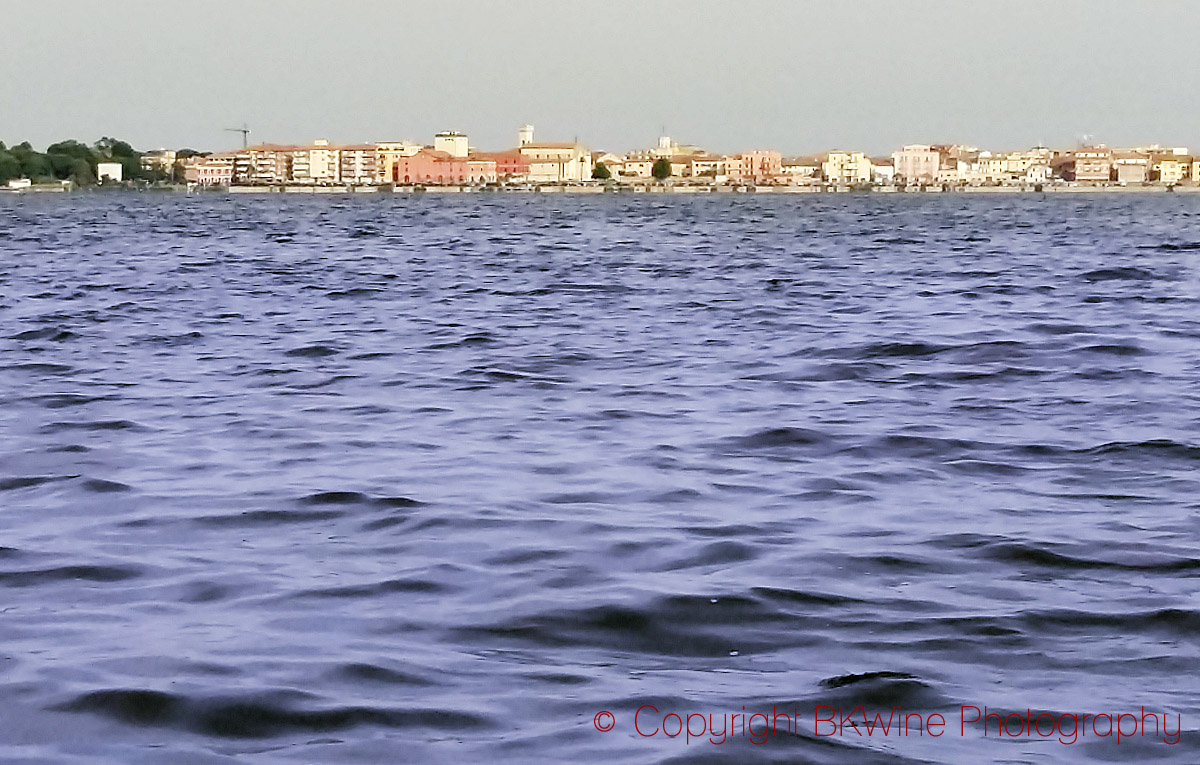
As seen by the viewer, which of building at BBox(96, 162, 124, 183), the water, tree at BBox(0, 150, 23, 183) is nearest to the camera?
the water

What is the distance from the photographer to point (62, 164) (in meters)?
183

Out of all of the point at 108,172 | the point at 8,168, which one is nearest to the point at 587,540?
the point at 8,168

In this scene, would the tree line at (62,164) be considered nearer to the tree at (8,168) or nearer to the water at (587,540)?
the tree at (8,168)

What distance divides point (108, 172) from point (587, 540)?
627 ft

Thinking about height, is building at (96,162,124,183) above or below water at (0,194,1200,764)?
below

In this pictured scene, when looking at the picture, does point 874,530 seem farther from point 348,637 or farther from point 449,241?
point 449,241

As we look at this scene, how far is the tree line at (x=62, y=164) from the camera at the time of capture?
173750 millimetres

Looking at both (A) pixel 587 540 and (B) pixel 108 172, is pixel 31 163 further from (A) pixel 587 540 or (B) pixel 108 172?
(A) pixel 587 540

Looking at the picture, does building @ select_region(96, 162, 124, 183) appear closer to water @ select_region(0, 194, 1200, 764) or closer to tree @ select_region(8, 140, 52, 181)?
tree @ select_region(8, 140, 52, 181)

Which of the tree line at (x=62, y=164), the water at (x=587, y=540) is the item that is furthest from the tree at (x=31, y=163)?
the water at (x=587, y=540)

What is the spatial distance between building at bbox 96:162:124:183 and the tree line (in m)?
0.53

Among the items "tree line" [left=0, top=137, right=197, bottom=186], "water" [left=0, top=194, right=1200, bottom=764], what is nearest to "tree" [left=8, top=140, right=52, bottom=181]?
"tree line" [left=0, top=137, right=197, bottom=186]

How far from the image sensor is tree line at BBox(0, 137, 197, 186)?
17375 cm

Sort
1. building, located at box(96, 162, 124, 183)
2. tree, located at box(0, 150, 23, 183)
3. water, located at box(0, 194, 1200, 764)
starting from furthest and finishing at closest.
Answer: building, located at box(96, 162, 124, 183) → tree, located at box(0, 150, 23, 183) → water, located at box(0, 194, 1200, 764)
